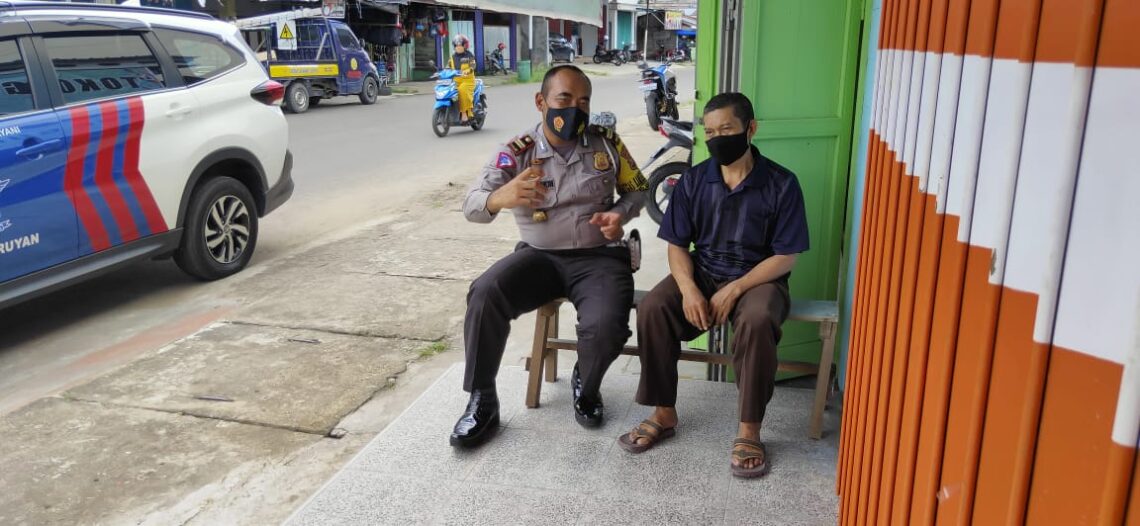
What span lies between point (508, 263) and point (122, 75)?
3.10m

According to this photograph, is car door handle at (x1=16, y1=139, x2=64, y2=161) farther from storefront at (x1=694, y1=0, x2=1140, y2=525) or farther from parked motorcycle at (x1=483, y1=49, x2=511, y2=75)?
parked motorcycle at (x1=483, y1=49, x2=511, y2=75)

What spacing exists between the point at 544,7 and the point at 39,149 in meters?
30.3

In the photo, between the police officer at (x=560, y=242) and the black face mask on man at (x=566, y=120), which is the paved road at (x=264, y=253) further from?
the black face mask on man at (x=566, y=120)

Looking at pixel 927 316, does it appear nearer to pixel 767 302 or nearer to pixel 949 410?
pixel 949 410

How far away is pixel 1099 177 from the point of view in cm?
81

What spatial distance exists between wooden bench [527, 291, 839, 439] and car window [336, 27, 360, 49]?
15402 mm

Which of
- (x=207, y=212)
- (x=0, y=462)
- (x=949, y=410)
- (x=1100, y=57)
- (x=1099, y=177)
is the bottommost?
(x=0, y=462)

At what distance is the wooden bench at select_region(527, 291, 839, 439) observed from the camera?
3.13 meters

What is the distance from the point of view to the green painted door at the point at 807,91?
339 cm

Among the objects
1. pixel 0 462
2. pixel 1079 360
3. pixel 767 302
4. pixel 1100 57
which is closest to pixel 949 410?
pixel 1079 360

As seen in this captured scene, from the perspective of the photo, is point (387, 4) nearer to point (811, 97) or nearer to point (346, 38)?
point (346, 38)

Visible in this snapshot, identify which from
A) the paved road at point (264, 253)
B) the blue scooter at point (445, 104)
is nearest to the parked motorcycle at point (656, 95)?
the paved road at point (264, 253)

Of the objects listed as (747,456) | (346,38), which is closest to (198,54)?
(747,456)

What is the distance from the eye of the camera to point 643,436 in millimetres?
3143
